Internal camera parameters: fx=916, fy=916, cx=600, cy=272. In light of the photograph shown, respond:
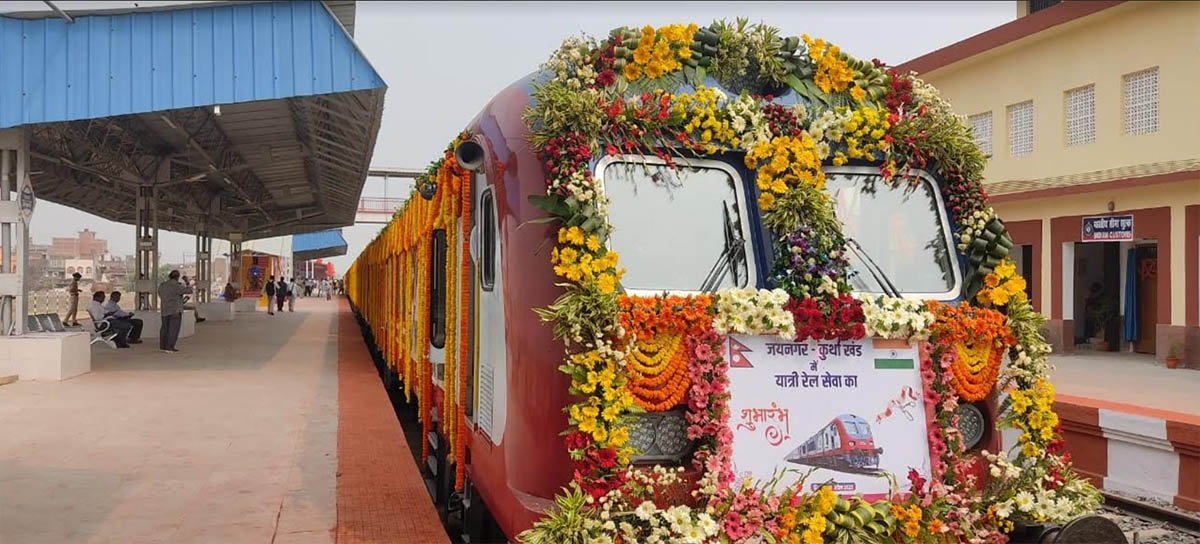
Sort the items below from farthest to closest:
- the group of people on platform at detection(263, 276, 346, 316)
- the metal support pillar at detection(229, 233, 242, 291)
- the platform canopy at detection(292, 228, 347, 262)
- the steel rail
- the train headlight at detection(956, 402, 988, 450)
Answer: the platform canopy at detection(292, 228, 347, 262) < the group of people on platform at detection(263, 276, 346, 316) < the metal support pillar at detection(229, 233, 242, 291) < the steel rail < the train headlight at detection(956, 402, 988, 450)

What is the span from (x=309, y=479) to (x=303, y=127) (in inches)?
442

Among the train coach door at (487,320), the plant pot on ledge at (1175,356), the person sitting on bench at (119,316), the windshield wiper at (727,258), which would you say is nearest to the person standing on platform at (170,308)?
the person sitting on bench at (119,316)

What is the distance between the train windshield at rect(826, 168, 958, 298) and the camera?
407cm

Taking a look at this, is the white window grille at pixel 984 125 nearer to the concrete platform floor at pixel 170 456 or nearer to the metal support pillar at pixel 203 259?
the concrete platform floor at pixel 170 456

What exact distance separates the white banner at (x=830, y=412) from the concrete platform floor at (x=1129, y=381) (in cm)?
800

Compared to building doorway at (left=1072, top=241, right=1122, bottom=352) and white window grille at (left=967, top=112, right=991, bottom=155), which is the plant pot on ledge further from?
white window grille at (left=967, top=112, right=991, bottom=155)

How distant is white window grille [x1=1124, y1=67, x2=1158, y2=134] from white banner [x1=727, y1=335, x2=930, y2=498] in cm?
1603

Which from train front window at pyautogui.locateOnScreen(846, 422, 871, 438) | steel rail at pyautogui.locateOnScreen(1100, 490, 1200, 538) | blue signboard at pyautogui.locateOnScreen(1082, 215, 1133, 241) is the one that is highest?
blue signboard at pyautogui.locateOnScreen(1082, 215, 1133, 241)

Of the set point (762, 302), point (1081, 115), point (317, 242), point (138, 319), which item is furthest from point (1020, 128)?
point (317, 242)

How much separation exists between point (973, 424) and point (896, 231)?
0.92 metres

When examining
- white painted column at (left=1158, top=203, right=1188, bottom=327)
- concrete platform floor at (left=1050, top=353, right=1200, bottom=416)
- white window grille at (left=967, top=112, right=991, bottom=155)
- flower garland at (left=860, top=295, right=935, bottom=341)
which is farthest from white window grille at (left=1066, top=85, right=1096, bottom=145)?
flower garland at (left=860, top=295, right=935, bottom=341)

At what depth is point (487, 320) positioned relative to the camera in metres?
4.52

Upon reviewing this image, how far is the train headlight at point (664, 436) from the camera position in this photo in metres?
3.64

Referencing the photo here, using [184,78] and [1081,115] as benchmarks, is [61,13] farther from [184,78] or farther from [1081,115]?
[1081,115]
